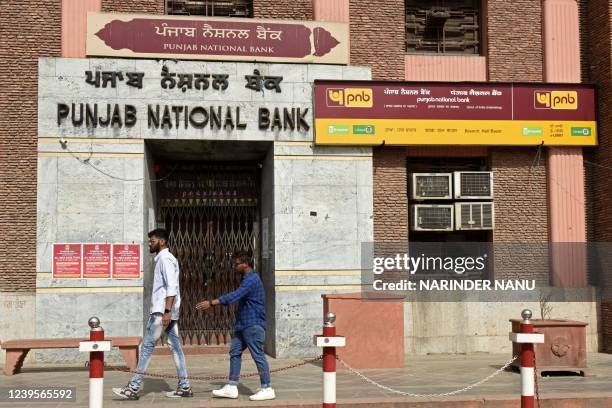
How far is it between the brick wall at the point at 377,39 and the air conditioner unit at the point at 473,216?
9.80ft

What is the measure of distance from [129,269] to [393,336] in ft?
16.8

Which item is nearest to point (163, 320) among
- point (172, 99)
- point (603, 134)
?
point (172, 99)

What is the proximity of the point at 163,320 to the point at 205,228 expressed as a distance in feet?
20.3

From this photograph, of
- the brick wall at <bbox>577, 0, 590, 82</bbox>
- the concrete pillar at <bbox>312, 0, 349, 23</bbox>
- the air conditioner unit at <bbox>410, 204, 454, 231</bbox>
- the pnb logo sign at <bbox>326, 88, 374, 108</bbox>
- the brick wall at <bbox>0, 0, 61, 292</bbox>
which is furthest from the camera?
the brick wall at <bbox>577, 0, 590, 82</bbox>

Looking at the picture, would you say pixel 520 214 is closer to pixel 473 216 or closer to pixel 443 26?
pixel 473 216

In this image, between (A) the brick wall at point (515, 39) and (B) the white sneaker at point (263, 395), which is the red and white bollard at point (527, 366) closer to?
(B) the white sneaker at point (263, 395)

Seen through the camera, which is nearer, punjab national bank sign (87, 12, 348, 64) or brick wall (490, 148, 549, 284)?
punjab national bank sign (87, 12, 348, 64)

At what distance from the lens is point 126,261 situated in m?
13.9

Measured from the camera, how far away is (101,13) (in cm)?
1423

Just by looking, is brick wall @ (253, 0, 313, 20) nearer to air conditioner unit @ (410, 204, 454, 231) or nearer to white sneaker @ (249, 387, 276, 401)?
air conditioner unit @ (410, 204, 454, 231)

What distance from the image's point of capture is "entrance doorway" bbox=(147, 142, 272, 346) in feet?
50.5

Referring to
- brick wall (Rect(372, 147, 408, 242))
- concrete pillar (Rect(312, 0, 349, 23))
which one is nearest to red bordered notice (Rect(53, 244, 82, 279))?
brick wall (Rect(372, 147, 408, 242))

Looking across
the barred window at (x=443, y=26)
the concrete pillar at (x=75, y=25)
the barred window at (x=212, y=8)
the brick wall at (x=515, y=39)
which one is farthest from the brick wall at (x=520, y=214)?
the concrete pillar at (x=75, y=25)

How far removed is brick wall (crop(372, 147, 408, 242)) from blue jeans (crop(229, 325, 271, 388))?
6.03 meters
